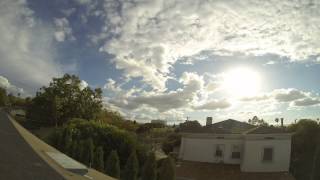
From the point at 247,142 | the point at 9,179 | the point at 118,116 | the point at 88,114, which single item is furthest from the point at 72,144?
the point at 118,116

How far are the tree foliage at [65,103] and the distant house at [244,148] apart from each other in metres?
23.1

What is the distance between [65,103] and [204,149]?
2759cm

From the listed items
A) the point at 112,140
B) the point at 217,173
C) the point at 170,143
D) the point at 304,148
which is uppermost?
the point at 304,148

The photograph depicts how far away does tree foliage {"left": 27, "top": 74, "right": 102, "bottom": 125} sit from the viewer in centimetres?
5616

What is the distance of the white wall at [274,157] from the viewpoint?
106ft

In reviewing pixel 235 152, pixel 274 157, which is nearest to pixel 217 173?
pixel 235 152

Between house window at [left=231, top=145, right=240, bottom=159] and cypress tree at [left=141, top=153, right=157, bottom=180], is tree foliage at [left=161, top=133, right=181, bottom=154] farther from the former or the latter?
cypress tree at [left=141, top=153, right=157, bottom=180]

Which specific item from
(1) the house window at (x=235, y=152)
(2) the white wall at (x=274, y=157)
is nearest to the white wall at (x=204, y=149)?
(1) the house window at (x=235, y=152)

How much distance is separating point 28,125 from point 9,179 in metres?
51.8

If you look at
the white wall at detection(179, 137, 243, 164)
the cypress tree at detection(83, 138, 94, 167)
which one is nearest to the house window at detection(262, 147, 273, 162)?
the white wall at detection(179, 137, 243, 164)

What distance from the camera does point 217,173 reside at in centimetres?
3244

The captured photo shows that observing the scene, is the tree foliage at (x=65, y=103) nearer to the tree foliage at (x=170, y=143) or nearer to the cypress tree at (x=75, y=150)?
the tree foliage at (x=170, y=143)

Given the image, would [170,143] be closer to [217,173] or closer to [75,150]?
[217,173]

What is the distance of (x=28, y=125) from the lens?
5500 centimetres
